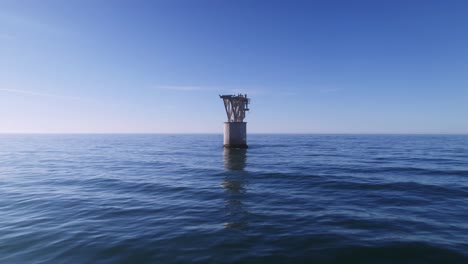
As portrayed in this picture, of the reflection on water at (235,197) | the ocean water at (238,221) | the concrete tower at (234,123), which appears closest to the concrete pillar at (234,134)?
the concrete tower at (234,123)

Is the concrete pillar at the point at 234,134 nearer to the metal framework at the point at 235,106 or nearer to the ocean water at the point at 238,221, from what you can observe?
the metal framework at the point at 235,106

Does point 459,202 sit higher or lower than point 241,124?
lower

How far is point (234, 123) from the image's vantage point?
128 feet

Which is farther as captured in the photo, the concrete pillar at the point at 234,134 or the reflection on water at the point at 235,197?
the concrete pillar at the point at 234,134

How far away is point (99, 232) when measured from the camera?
7.96 meters

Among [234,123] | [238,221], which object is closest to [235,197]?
[238,221]

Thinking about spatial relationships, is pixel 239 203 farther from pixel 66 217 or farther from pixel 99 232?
pixel 66 217

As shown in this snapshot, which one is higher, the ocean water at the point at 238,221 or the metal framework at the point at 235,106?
the metal framework at the point at 235,106

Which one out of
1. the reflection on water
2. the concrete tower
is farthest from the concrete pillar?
the reflection on water

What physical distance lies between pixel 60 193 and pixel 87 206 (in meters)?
4.06

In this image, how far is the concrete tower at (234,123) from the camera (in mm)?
39312

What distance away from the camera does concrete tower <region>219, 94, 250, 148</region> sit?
39.3 meters

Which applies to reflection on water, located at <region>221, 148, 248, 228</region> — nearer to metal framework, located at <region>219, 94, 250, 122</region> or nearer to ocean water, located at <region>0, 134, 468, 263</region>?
ocean water, located at <region>0, 134, 468, 263</region>

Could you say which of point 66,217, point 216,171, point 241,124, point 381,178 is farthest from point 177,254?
point 241,124
